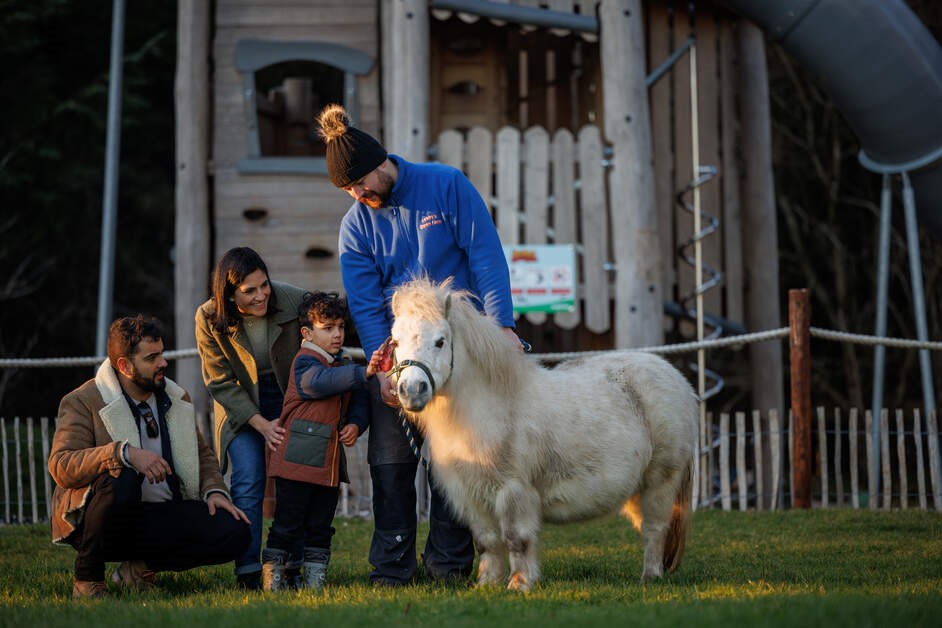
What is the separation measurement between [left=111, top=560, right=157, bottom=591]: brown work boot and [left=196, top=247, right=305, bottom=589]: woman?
1.52 feet

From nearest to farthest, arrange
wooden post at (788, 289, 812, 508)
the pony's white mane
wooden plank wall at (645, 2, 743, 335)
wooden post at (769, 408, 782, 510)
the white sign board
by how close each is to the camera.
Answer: the pony's white mane
wooden post at (788, 289, 812, 508)
wooden post at (769, 408, 782, 510)
the white sign board
wooden plank wall at (645, 2, 743, 335)

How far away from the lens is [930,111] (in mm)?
10094

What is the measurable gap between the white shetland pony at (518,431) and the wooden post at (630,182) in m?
4.18

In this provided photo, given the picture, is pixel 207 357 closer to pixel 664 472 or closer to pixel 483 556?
pixel 483 556

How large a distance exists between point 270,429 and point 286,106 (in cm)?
880

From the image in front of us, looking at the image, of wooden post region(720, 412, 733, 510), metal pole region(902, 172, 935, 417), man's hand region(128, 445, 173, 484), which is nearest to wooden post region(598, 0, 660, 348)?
wooden post region(720, 412, 733, 510)

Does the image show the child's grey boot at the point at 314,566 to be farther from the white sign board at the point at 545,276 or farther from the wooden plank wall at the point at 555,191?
the wooden plank wall at the point at 555,191

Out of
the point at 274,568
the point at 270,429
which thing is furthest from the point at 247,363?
the point at 274,568

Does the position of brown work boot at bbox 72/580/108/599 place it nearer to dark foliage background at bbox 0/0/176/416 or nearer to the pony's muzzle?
the pony's muzzle

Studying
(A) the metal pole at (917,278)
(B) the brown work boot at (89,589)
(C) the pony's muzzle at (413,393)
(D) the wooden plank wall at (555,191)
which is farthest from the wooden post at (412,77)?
(B) the brown work boot at (89,589)

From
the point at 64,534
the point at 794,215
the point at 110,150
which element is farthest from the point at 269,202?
the point at 794,215

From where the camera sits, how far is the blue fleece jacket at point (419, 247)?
19.5 feet

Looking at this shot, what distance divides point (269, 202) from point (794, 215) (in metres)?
10.3

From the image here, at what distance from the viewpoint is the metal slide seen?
395 inches
